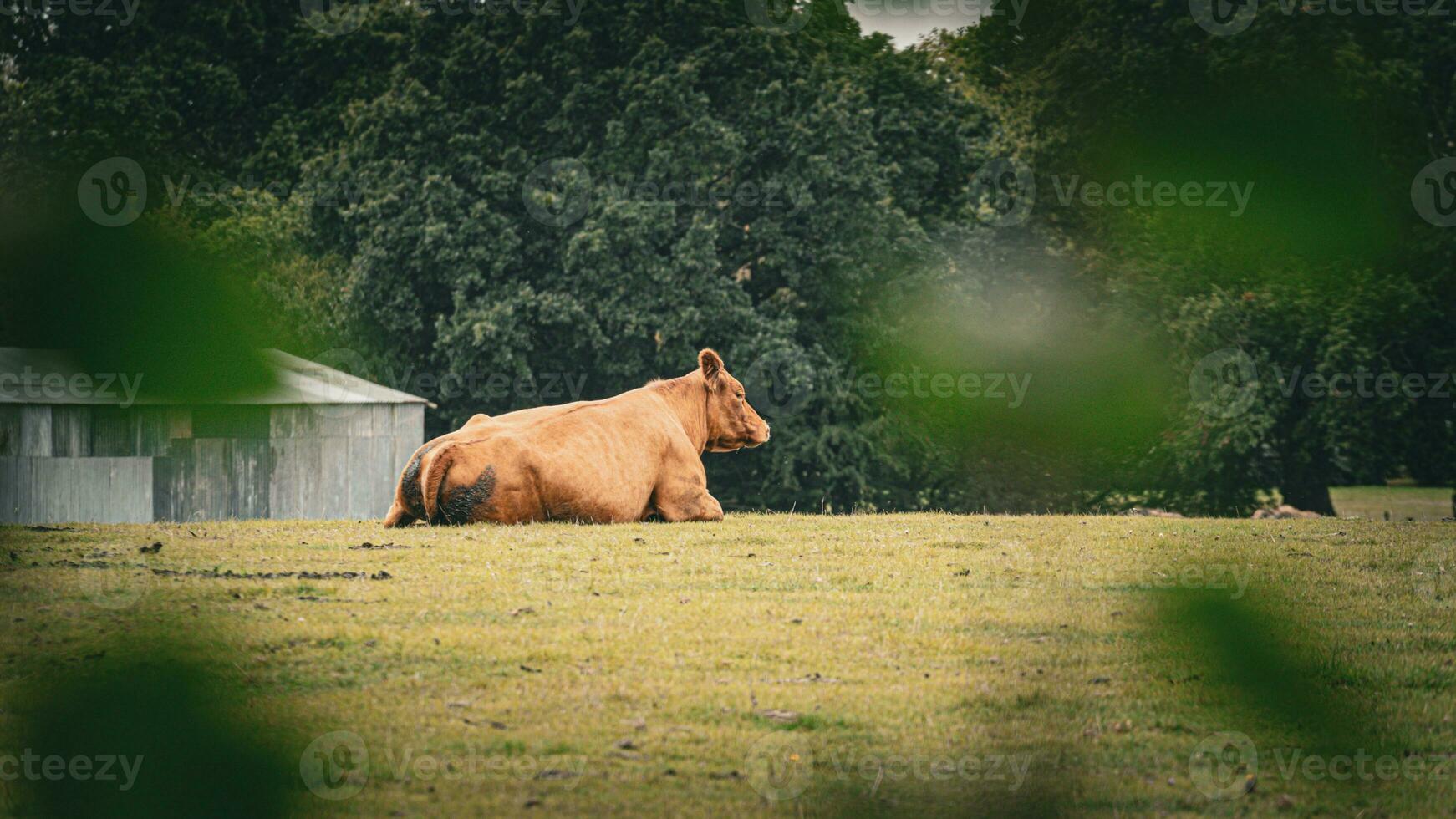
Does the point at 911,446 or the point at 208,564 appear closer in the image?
the point at 208,564

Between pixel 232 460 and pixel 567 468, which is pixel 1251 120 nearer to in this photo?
pixel 567 468

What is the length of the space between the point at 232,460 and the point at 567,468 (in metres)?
18.4

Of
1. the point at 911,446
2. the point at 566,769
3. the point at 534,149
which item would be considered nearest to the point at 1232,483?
the point at 911,446

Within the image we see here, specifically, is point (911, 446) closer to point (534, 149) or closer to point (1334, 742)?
point (534, 149)

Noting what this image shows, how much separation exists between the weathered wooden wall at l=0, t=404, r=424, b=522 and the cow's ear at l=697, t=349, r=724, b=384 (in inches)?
458

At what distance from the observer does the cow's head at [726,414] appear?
53.7ft

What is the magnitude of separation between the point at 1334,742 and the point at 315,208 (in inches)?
1361

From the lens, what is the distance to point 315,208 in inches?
1332

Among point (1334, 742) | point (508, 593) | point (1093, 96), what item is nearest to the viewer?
point (1334, 742)
